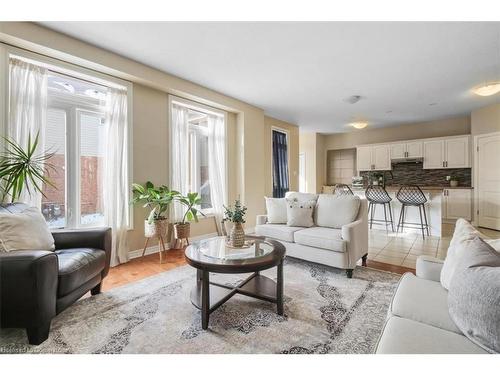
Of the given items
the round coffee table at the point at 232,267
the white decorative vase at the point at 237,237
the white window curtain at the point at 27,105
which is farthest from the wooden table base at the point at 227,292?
the white window curtain at the point at 27,105

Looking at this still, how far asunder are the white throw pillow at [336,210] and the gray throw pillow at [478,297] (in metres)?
1.81

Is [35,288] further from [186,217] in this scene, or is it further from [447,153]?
[447,153]

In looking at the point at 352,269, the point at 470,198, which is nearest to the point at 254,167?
the point at 352,269

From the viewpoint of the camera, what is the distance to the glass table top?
191cm

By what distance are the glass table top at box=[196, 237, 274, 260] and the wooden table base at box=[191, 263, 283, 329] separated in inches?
7.0

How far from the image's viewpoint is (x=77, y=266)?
1808 mm

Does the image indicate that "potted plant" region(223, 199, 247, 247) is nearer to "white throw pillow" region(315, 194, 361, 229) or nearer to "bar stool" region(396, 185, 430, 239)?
"white throw pillow" region(315, 194, 361, 229)

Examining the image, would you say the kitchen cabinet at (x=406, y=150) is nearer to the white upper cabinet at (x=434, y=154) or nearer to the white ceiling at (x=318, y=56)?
the white upper cabinet at (x=434, y=154)

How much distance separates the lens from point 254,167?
508 centimetres

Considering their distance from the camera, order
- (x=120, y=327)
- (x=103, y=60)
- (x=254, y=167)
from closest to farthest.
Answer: (x=120, y=327) → (x=103, y=60) → (x=254, y=167)

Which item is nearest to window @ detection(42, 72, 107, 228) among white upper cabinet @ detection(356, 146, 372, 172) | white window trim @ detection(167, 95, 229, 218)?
white window trim @ detection(167, 95, 229, 218)
